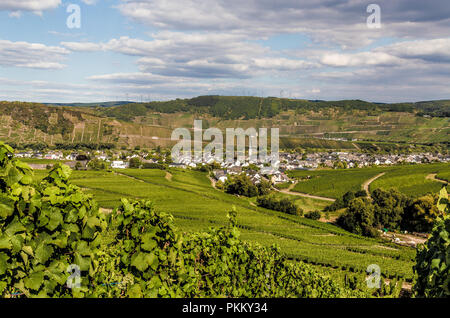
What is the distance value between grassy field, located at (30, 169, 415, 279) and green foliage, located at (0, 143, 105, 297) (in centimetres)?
2029

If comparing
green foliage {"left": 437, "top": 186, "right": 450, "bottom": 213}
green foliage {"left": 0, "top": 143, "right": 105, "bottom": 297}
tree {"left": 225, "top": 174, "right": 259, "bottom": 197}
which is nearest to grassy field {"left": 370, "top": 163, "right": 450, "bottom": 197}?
tree {"left": 225, "top": 174, "right": 259, "bottom": 197}

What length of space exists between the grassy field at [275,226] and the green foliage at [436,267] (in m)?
15.4

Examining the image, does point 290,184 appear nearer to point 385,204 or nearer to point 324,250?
point 385,204

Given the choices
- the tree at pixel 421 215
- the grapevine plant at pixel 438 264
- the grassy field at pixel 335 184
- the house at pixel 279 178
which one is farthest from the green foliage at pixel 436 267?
the house at pixel 279 178

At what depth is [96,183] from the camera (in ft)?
255

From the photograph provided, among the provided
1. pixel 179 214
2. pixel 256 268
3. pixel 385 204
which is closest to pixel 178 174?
pixel 179 214

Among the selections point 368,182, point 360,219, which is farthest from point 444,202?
point 368,182

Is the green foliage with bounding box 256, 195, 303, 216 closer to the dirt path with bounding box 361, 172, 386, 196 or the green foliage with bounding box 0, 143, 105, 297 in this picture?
the dirt path with bounding box 361, 172, 386, 196

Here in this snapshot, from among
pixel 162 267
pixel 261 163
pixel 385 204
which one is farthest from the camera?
pixel 261 163

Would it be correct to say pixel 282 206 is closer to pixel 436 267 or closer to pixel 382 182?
pixel 382 182

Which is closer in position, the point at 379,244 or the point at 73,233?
the point at 73,233

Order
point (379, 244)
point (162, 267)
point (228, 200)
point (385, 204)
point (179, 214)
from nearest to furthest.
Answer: point (162, 267), point (379, 244), point (179, 214), point (385, 204), point (228, 200)
